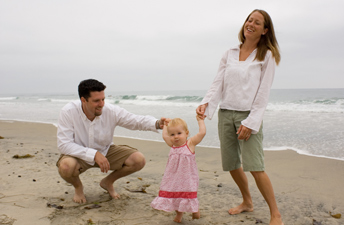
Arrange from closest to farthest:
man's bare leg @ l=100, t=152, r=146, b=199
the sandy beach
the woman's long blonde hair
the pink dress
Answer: the pink dress → the woman's long blonde hair → the sandy beach → man's bare leg @ l=100, t=152, r=146, b=199

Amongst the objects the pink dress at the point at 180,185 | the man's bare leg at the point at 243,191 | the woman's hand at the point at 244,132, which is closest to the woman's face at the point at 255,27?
the woman's hand at the point at 244,132

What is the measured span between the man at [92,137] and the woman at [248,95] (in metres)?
0.76

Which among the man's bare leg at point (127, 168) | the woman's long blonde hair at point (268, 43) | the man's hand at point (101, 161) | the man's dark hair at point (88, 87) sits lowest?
the man's bare leg at point (127, 168)

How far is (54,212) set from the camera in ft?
10.4

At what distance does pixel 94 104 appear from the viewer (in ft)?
11.0

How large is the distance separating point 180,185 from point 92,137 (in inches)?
49.2

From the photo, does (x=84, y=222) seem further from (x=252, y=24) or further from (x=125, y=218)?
(x=252, y=24)

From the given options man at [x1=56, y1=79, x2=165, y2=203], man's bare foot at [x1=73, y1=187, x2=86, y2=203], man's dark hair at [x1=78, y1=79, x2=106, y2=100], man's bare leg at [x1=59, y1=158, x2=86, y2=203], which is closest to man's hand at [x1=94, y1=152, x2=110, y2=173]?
man at [x1=56, y1=79, x2=165, y2=203]

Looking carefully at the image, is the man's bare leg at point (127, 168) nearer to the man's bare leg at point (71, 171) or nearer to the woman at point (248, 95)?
the man's bare leg at point (71, 171)

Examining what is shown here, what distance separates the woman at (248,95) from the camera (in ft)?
9.55

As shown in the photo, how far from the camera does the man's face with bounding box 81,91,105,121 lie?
334 centimetres

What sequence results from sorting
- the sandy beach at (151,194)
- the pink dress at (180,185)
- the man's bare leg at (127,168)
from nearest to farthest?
the pink dress at (180,185)
the sandy beach at (151,194)
the man's bare leg at (127,168)

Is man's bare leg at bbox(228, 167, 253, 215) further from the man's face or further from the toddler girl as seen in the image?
the man's face

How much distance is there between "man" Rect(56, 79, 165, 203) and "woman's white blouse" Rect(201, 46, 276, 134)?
2.50 feet
